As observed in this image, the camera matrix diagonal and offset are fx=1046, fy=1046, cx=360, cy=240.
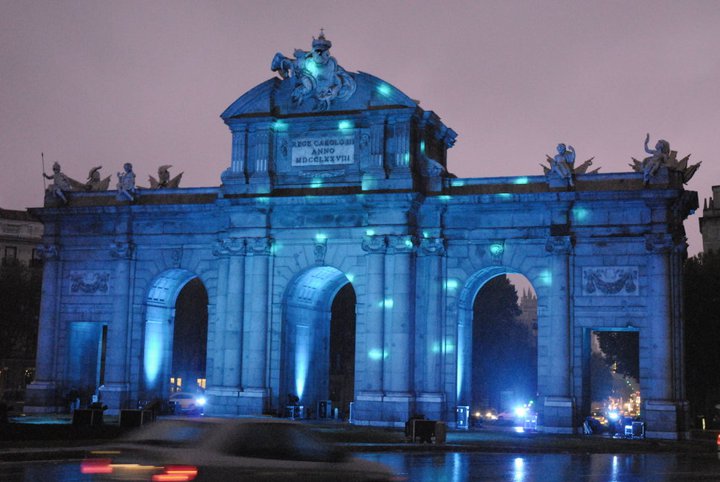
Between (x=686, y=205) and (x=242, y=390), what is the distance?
21207mm

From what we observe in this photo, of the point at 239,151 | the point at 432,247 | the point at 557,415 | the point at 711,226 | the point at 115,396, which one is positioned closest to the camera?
the point at 557,415

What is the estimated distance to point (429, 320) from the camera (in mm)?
46438

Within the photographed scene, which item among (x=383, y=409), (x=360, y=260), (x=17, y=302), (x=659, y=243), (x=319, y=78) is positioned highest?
(x=319, y=78)

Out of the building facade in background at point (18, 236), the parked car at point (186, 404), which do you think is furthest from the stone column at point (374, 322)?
the building facade in background at point (18, 236)

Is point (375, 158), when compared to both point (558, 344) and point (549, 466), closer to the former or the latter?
point (558, 344)

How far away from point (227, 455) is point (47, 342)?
133ft

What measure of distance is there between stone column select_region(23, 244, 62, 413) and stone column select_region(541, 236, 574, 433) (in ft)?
80.6

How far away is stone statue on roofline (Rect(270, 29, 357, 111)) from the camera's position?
4781 cm

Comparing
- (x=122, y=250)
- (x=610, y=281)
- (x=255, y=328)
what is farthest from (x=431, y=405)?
(x=122, y=250)

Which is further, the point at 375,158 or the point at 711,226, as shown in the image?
the point at 711,226

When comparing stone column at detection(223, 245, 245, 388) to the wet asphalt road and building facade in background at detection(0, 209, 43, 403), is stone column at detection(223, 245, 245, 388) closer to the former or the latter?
the wet asphalt road

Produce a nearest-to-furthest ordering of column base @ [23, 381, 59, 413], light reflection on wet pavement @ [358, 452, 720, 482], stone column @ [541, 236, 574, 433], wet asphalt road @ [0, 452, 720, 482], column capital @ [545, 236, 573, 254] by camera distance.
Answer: wet asphalt road @ [0, 452, 720, 482] → light reflection on wet pavement @ [358, 452, 720, 482] → stone column @ [541, 236, 574, 433] → column capital @ [545, 236, 573, 254] → column base @ [23, 381, 59, 413]

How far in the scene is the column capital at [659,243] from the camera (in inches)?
1708

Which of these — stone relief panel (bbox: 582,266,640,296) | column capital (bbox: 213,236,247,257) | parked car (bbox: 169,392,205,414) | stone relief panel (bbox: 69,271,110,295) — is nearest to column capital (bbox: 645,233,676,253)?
stone relief panel (bbox: 582,266,640,296)
